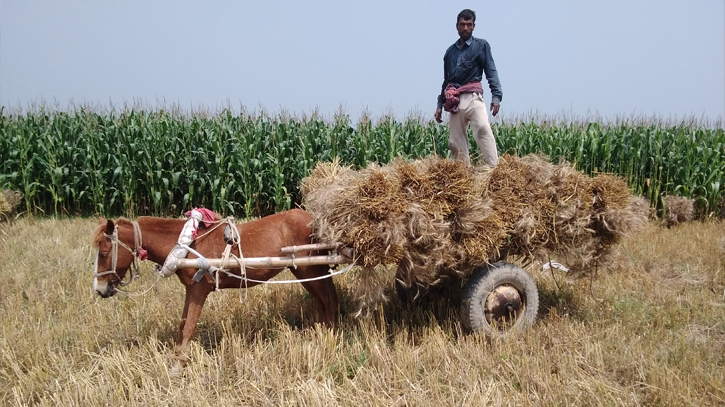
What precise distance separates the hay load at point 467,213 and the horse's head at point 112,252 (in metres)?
1.59

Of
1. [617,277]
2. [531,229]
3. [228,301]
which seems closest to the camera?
[531,229]

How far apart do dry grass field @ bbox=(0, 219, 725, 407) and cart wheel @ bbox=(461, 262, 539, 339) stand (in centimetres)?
15

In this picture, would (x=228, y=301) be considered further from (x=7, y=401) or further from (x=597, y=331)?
(x=597, y=331)

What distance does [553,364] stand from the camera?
439 centimetres

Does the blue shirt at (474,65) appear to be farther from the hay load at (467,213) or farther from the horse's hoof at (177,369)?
the horse's hoof at (177,369)

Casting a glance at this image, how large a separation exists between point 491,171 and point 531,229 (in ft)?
2.15

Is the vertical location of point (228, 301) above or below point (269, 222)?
below

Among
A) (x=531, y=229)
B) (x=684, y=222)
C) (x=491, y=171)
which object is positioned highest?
(x=491, y=171)

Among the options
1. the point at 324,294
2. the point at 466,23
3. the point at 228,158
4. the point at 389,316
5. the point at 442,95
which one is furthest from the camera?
the point at 228,158

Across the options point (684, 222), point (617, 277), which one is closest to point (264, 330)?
point (617, 277)

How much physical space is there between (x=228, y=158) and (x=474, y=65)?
6.90 metres

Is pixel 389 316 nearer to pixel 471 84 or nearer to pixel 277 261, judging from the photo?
pixel 277 261

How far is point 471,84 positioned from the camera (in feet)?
20.6

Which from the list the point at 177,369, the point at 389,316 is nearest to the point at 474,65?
the point at 389,316
